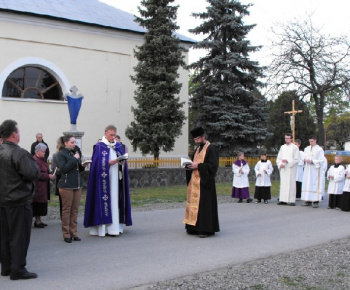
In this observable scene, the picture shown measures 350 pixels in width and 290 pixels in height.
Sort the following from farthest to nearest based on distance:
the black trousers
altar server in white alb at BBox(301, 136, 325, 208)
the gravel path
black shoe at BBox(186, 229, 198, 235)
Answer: altar server in white alb at BBox(301, 136, 325, 208), black shoe at BBox(186, 229, 198, 235), the black trousers, the gravel path

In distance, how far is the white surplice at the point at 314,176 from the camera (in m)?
14.0

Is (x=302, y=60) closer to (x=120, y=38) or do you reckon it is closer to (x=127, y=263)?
(x=120, y=38)

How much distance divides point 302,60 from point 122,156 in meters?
26.4

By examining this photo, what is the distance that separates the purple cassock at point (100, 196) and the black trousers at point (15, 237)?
2.68 metres

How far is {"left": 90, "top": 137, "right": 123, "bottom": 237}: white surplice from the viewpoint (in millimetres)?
8719

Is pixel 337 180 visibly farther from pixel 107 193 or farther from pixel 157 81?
pixel 157 81

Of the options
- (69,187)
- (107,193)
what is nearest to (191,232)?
(107,193)

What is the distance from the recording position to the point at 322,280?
5.99 meters

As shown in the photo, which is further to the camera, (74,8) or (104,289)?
(74,8)

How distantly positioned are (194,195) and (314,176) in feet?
21.5

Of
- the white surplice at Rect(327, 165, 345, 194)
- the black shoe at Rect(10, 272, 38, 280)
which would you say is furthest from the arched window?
the black shoe at Rect(10, 272, 38, 280)

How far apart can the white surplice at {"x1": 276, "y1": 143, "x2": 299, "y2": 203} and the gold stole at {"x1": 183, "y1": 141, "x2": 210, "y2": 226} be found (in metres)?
6.05

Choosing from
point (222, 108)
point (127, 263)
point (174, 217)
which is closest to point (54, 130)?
point (222, 108)

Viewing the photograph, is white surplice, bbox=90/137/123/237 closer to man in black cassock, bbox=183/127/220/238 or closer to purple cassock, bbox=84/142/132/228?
purple cassock, bbox=84/142/132/228
